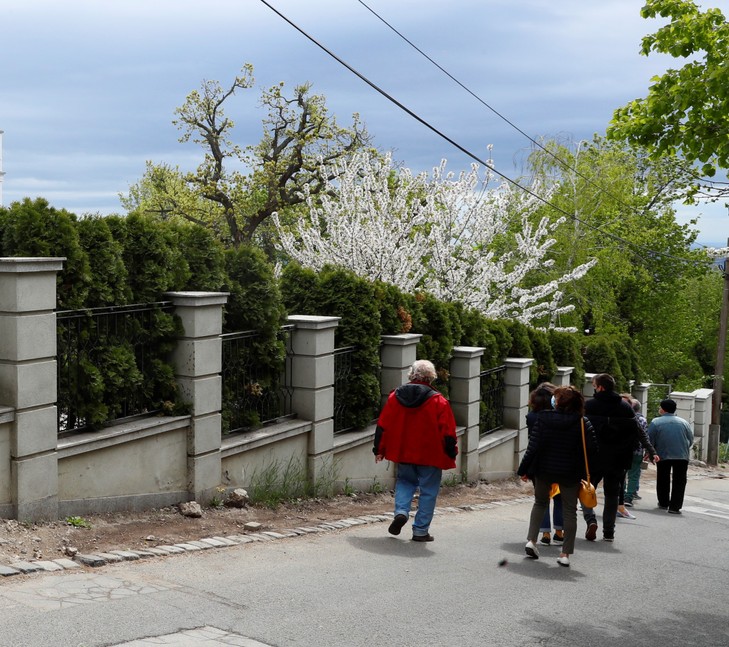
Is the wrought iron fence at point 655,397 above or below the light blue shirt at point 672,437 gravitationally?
below

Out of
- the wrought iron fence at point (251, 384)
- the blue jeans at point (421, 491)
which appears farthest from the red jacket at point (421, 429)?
the wrought iron fence at point (251, 384)

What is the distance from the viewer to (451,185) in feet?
98.1

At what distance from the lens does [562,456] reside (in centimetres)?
852

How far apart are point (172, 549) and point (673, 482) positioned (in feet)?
28.5

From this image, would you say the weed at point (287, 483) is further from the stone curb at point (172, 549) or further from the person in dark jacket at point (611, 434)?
the person in dark jacket at point (611, 434)

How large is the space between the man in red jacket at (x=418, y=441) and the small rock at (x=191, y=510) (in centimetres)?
172

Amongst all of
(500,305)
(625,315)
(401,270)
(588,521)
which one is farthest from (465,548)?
(625,315)

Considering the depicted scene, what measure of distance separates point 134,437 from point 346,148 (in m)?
30.0

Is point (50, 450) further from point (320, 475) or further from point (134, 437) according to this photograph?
point (320, 475)

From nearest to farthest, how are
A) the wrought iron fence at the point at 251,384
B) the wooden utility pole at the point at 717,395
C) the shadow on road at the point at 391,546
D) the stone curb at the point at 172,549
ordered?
the stone curb at the point at 172,549 < the shadow on road at the point at 391,546 < the wrought iron fence at the point at 251,384 < the wooden utility pole at the point at 717,395

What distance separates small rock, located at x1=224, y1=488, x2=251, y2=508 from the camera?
9.42 m

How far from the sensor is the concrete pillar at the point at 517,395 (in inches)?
652

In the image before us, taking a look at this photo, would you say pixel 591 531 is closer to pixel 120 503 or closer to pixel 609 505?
pixel 609 505

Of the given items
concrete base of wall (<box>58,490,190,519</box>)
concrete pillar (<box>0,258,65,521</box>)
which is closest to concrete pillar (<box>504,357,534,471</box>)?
concrete base of wall (<box>58,490,190,519</box>)
